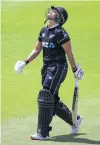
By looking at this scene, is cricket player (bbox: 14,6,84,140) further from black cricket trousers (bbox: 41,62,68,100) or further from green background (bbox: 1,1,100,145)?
green background (bbox: 1,1,100,145)

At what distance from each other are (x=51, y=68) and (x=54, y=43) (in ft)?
Answer: 1.14

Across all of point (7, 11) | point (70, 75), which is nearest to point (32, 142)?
point (70, 75)

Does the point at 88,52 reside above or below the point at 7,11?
below

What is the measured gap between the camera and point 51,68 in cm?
736

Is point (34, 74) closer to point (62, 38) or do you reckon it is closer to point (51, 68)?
point (51, 68)

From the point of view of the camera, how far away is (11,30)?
1570cm

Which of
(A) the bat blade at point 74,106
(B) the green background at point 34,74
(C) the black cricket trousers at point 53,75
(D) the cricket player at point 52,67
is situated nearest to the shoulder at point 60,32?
(D) the cricket player at point 52,67

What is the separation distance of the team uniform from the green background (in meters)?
0.37

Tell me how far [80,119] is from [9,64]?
180 inches

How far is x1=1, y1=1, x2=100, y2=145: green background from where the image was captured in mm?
7859

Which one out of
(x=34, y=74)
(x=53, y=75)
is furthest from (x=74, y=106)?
(x=34, y=74)

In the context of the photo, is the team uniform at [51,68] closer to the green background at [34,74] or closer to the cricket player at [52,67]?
the cricket player at [52,67]

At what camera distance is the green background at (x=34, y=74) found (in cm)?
786

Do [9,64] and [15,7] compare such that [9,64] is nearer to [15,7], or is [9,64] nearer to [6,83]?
[6,83]
